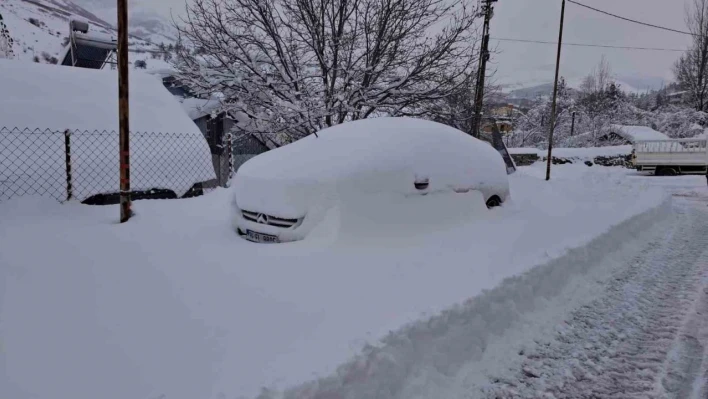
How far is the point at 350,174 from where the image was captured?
164 inches

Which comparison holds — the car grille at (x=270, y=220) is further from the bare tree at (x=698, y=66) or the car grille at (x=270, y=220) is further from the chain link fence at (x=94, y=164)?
the bare tree at (x=698, y=66)

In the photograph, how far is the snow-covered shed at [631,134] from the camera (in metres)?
27.2

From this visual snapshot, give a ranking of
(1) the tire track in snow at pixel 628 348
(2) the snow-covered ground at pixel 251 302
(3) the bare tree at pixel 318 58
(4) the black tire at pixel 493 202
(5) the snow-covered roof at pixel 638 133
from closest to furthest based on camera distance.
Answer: (2) the snow-covered ground at pixel 251 302 → (1) the tire track in snow at pixel 628 348 → (4) the black tire at pixel 493 202 → (3) the bare tree at pixel 318 58 → (5) the snow-covered roof at pixel 638 133

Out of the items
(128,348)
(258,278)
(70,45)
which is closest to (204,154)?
(258,278)

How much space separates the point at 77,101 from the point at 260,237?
321 cm

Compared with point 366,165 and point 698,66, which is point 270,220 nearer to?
point 366,165

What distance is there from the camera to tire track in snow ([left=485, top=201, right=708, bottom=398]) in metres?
2.45

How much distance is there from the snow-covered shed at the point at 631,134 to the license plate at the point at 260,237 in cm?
2761

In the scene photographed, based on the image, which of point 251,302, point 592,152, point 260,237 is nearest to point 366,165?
point 260,237

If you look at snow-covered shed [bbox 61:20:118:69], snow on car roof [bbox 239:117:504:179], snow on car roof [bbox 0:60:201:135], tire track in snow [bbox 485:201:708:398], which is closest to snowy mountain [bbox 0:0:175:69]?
snow-covered shed [bbox 61:20:118:69]

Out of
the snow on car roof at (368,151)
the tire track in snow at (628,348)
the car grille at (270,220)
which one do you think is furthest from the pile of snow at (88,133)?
the tire track in snow at (628,348)

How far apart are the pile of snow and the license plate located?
2032 millimetres

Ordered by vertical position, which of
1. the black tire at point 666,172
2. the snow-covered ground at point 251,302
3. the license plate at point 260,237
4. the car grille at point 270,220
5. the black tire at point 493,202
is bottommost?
the snow-covered ground at point 251,302

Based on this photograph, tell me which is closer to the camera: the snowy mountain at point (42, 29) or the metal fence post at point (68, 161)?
the metal fence post at point (68, 161)
